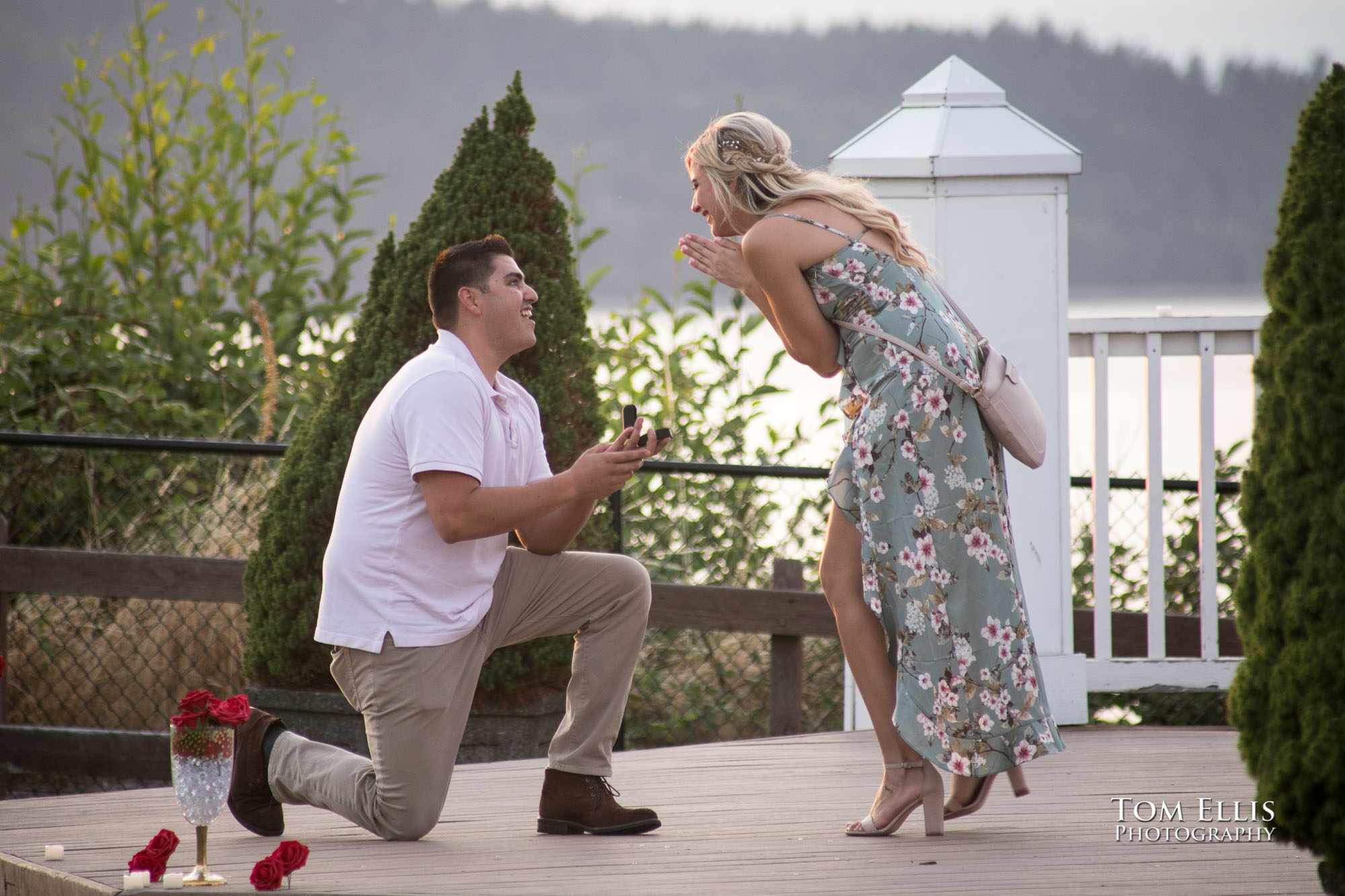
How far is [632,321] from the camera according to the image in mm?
6312

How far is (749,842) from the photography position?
9.09ft

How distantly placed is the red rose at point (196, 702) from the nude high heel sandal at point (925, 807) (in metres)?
1.35

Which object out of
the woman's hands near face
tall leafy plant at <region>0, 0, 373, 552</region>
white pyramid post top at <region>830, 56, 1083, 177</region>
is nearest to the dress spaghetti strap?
the woman's hands near face

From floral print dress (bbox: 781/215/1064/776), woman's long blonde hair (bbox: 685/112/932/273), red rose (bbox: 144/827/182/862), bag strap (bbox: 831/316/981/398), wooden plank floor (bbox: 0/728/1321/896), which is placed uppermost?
woman's long blonde hair (bbox: 685/112/932/273)

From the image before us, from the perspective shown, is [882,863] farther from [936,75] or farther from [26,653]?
[26,653]

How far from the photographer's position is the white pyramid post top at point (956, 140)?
12.6 ft

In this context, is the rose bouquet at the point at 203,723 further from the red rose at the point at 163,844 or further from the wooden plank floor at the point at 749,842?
the wooden plank floor at the point at 749,842

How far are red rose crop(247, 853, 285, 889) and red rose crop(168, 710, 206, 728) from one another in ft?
0.94

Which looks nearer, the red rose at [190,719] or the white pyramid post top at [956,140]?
the red rose at [190,719]

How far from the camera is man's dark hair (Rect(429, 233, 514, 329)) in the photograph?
298 centimetres

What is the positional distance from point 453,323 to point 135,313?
3.87m

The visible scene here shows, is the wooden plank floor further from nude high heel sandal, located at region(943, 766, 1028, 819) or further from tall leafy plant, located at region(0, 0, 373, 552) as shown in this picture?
tall leafy plant, located at region(0, 0, 373, 552)

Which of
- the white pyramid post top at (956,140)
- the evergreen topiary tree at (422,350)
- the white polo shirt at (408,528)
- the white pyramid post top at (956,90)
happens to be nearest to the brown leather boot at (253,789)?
the white polo shirt at (408,528)

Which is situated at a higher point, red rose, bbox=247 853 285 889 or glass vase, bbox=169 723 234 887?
glass vase, bbox=169 723 234 887
